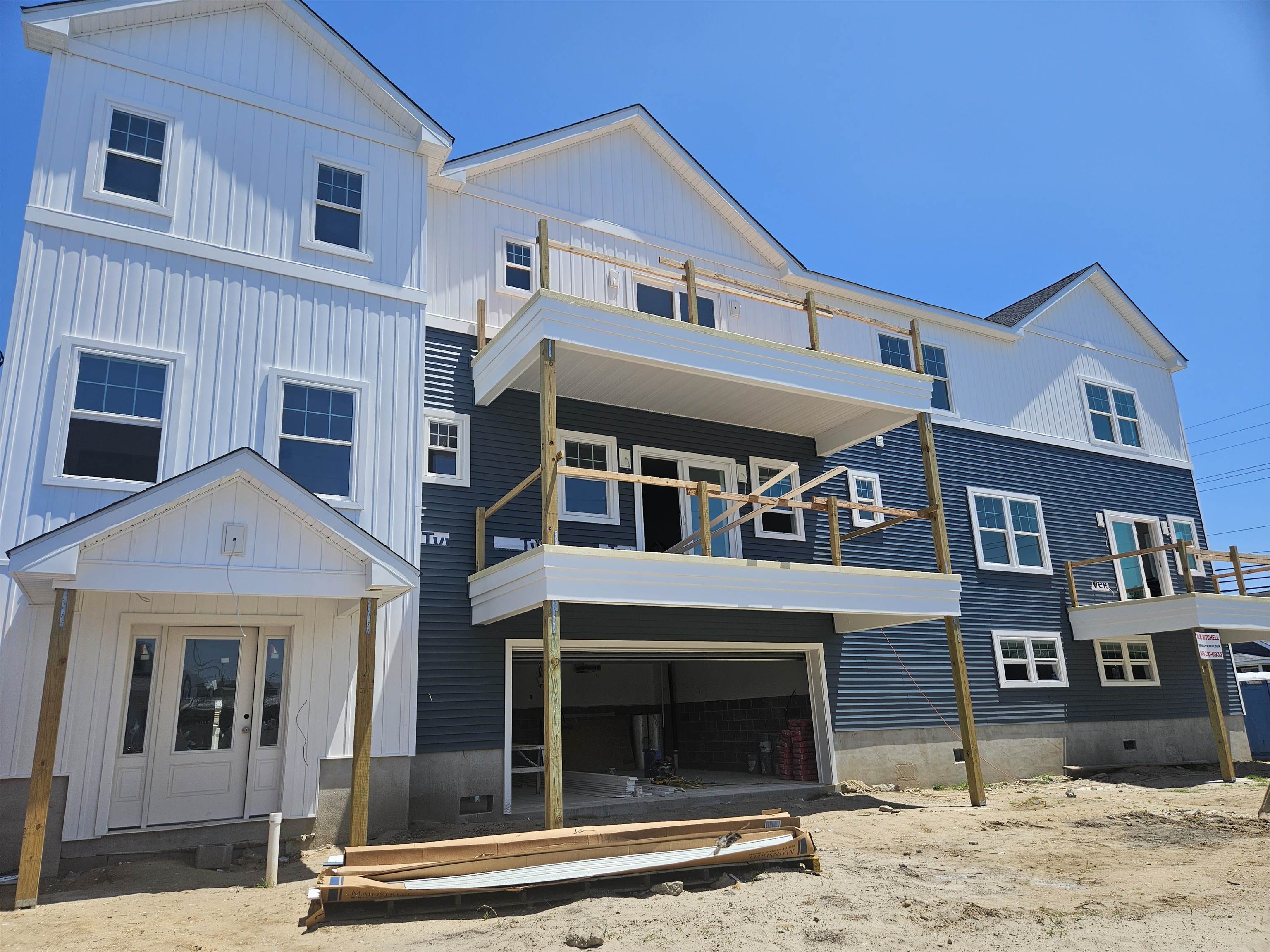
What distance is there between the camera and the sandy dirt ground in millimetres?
6938

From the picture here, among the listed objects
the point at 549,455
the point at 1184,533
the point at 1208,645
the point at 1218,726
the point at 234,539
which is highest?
the point at 1184,533

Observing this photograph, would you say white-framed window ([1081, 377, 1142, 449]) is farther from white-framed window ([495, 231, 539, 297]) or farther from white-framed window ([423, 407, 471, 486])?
white-framed window ([423, 407, 471, 486])

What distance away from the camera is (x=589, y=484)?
14.7 metres

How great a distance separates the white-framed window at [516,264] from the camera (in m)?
15.1

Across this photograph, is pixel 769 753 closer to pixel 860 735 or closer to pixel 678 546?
pixel 860 735

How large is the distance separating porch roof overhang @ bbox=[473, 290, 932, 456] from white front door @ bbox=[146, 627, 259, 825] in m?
5.13

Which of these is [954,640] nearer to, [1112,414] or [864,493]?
[864,493]

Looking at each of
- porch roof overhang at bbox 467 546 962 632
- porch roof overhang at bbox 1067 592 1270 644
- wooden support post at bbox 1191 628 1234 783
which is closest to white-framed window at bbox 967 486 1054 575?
porch roof overhang at bbox 1067 592 1270 644

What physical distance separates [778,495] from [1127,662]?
32.6ft

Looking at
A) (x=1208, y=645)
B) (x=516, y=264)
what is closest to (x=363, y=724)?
(x=516, y=264)

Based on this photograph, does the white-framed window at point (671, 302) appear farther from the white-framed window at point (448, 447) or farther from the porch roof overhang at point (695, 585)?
the porch roof overhang at point (695, 585)

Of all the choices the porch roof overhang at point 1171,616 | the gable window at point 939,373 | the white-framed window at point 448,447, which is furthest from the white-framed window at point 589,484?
the porch roof overhang at point 1171,616

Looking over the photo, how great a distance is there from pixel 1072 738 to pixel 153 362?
18.2 m

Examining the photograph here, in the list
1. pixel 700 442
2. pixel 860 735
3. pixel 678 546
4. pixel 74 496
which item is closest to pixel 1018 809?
pixel 860 735
